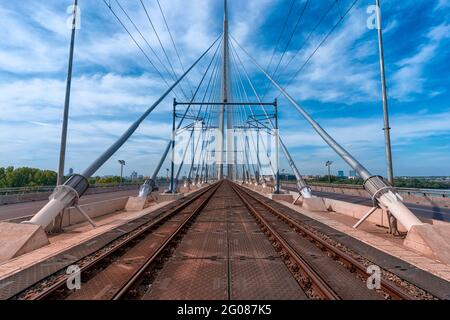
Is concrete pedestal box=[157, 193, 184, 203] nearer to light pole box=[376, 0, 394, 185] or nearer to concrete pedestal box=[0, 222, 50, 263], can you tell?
concrete pedestal box=[0, 222, 50, 263]

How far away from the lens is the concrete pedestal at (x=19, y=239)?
6711 mm

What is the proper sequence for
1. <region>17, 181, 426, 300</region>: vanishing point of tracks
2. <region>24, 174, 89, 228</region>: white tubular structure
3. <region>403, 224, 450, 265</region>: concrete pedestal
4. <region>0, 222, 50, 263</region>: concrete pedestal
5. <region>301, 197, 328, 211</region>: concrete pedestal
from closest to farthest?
<region>17, 181, 426, 300</region>: vanishing point of tracks, <region>403, 224, 450, 265</region>: concrete pedestal, <region>0, 222, 50, 263</region>: concrete pedestal, <region>24, 174, 89, 228</region>: white tubular structure, <region>301, 197, 328, 211</region>: concrete pedestal

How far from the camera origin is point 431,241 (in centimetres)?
677

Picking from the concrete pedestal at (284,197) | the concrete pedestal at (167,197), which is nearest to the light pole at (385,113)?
the concrete pedestal at (284,197)

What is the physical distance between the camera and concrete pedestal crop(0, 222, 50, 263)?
6711 millimetres

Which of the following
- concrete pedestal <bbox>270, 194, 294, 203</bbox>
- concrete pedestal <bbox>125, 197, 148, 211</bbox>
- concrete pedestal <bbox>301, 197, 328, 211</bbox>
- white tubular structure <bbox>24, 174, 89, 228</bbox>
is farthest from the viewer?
concrete pedestal <bbox>270, 194, 294, 203</bbox>

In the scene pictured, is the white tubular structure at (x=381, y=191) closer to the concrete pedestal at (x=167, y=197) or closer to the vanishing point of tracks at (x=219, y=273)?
the vanishing point of tracks at (x=219, y=273)

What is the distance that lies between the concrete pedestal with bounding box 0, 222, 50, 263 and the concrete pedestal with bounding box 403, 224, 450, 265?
1046 cm

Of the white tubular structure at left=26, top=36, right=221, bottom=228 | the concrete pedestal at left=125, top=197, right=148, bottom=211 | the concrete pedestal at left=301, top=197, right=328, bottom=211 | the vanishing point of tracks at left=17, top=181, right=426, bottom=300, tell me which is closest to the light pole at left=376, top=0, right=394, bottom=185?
the vanishing point of tracks at left=17, top=181, right=426, bottom=300

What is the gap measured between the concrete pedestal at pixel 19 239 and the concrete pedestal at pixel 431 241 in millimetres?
10460
